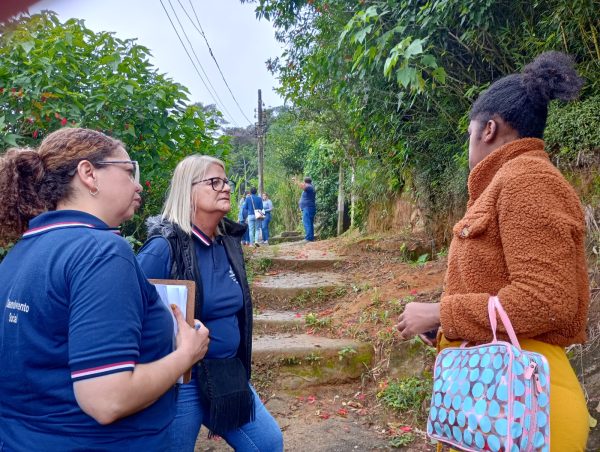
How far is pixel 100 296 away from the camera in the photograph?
49.4 inches

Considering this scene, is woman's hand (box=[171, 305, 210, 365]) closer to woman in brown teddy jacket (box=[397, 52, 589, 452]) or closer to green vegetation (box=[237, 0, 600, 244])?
woman in brown teddy jacket (box=[397, 52, 589, 452])

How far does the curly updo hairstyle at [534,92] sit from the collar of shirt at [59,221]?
133 centimetres

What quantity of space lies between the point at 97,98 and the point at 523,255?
10.4 feet

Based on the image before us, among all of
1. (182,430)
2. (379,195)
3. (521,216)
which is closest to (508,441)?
(521,216)

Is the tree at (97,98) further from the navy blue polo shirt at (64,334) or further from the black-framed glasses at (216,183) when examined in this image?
the navy blue polo shirt at (64,334)

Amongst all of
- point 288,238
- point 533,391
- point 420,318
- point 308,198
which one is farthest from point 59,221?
point 288,238

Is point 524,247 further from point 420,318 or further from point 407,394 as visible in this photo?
point 407,394

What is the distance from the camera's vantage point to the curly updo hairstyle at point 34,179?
1.45m

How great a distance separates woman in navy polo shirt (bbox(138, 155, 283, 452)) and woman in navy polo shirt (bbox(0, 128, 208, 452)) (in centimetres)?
Answer: 61

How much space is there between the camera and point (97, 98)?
3.58 meters

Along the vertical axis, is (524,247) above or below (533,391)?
above

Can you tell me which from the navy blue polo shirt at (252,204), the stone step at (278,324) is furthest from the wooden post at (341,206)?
the stone step at (278,324)

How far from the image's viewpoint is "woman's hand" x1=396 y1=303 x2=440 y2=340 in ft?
5.52

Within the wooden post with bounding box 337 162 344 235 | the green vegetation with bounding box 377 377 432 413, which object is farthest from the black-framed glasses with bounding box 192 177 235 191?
the wooden post with bounding box 337 162 344 235
